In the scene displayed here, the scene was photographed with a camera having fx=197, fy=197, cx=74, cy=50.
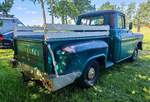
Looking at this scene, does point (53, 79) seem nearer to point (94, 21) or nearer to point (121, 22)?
point (94, 21)

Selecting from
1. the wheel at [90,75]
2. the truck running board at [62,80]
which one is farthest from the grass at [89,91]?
the truck running board at [62,80]

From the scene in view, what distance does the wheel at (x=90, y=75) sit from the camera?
15.1 ft

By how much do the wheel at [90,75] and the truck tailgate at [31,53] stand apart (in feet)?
3.69

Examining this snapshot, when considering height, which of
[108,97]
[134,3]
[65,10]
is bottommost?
[108,97]

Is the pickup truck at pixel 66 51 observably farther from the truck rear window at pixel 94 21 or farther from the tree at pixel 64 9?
the tree at pixel 64 9

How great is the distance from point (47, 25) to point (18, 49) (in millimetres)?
1607

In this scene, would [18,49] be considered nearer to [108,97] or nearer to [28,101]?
[28,101]

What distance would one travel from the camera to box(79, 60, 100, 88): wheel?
4616 millimetres

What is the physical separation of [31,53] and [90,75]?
1573 mm

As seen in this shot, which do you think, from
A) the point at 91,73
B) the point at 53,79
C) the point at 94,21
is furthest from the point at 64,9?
the point at 53,79

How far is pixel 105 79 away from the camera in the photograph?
557 cm

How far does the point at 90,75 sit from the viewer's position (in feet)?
16.1

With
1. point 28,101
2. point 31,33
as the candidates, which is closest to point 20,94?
point 28,101

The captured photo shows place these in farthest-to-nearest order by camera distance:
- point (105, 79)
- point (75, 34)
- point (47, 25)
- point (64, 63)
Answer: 1. point (105, 79)
2. point (75, 34)
3. point (64, 63)
4. point (47, 25)
